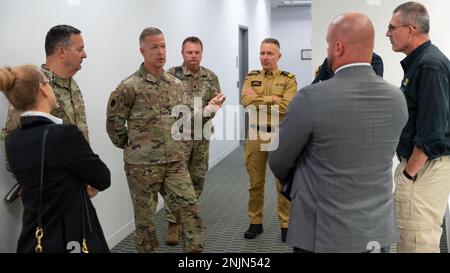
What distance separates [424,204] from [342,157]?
94 cm

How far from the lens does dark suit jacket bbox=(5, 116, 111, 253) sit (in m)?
1.78

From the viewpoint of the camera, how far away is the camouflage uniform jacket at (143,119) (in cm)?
306

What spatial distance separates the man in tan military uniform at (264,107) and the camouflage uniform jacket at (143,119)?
3.14ft

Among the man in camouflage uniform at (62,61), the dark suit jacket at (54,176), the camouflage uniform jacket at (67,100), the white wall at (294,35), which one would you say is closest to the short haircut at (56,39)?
the man in camouflage uniform at (62,61)

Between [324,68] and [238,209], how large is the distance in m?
2.43

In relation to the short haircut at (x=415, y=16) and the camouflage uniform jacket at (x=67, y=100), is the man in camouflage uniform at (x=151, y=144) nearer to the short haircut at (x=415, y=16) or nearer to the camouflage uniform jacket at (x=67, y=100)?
the camouflage uniform jacket at (x=67, y=100)

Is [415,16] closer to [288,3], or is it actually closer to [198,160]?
[198,160]

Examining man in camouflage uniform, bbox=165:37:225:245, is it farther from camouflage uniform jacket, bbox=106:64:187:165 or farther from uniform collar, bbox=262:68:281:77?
camouflage uniform jacket, bbox=106:64:187:165

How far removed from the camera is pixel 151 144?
3061mm

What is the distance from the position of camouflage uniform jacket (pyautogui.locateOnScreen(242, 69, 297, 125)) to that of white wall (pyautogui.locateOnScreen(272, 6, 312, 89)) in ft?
29.1

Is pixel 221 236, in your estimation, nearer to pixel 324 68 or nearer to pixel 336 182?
pixel 324 68

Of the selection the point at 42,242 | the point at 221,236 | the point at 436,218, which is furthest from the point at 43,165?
the point at 221,236

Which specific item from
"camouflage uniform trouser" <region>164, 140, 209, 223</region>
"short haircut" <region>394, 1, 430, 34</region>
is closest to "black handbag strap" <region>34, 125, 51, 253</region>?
"short haircut" <region>394, 1, 430, 34</region>
